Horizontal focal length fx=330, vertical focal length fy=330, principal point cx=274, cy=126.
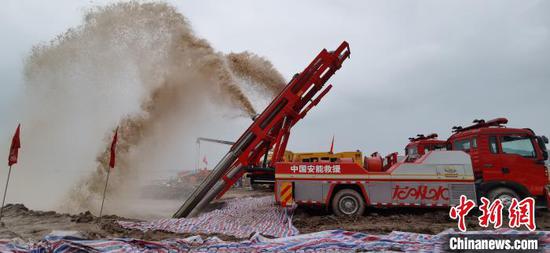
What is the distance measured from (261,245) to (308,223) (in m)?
3.12

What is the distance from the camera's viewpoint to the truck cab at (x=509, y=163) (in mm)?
8320

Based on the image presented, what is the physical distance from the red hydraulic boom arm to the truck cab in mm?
4484

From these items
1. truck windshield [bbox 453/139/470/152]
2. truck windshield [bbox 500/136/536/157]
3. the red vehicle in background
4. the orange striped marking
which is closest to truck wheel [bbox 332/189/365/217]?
the orange striped marking

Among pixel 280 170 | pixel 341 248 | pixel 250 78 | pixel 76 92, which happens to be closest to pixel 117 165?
pixel 76 92

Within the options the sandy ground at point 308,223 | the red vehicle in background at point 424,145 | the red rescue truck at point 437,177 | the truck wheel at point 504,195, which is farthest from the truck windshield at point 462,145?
the red vehicle in background at point 424,145

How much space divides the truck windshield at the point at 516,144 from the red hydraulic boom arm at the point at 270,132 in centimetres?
477

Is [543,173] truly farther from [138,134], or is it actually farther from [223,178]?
[138,134]

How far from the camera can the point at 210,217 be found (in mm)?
8508

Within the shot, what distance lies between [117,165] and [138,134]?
144 cm

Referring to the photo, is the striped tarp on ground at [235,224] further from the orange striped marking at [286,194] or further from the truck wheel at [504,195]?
the truck wheel at [504,195]

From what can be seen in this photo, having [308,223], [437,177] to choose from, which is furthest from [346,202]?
[437,177]

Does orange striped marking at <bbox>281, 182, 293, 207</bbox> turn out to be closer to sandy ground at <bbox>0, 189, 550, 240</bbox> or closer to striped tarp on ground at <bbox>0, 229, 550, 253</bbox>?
sandy ground at <bbox>0, 189, 550, 240</bbox>

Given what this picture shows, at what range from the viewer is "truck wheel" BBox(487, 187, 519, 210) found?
27.1 feet

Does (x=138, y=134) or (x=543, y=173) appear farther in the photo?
(x=138, y=134)
